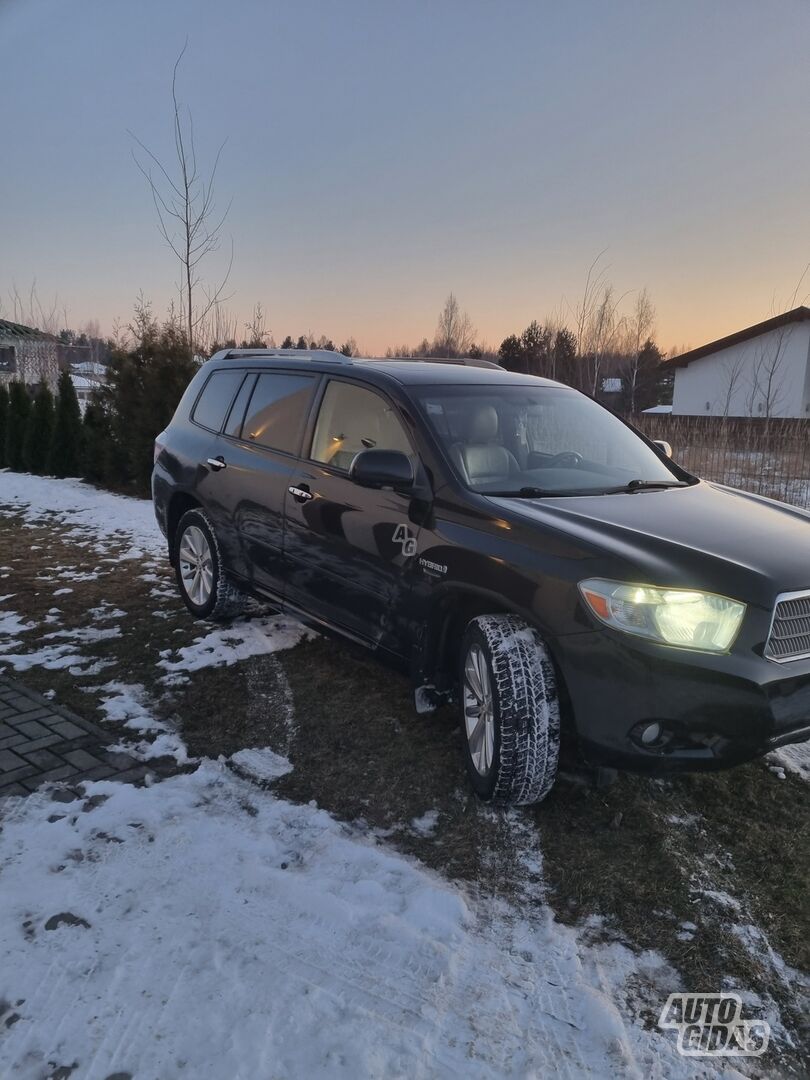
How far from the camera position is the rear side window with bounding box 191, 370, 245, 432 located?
5266 mm

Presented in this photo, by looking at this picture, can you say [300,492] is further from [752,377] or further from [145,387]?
[752,377]

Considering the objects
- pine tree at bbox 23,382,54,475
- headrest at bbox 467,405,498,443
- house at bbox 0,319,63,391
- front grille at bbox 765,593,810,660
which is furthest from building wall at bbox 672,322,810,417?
house at bbox 0,319,63,391

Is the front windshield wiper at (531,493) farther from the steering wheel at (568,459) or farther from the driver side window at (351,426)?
the driver side window at (351,426)

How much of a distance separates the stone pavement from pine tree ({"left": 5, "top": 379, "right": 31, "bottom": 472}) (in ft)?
41.5

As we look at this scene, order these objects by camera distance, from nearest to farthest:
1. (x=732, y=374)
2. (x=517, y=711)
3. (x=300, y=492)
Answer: (x=517, y=711) → (x=300, y=492) → (x=732, y=374)

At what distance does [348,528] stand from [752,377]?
29.8 m

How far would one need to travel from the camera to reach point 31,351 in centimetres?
3956

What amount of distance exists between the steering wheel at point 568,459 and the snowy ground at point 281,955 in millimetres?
1751

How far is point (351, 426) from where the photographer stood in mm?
4062

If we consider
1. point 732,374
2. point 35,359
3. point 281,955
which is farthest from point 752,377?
point 35,359

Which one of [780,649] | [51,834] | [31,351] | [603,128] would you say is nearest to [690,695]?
[780,649]

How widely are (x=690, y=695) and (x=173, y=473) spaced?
4.29m

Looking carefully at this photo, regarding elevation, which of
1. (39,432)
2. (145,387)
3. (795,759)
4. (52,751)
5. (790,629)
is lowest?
(52,751)

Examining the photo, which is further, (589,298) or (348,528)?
(589,298)
